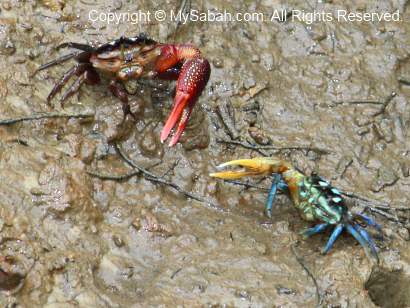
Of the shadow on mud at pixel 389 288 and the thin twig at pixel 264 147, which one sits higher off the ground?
the thin twig at pixel 264 147

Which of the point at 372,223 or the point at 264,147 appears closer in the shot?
the point at 372,223

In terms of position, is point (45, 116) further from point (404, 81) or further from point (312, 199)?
point (404, 81)

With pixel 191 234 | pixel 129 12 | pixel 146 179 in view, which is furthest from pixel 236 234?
pixel 129 12

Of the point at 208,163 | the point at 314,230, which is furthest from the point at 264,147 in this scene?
the point at 314,230

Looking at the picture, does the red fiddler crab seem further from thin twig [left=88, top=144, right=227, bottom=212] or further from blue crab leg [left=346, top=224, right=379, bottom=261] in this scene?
blue crab leg [left=346, top=224, right=379, bottom=261]

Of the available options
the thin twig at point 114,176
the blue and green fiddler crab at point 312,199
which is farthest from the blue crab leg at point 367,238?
the thin twig at point 114,176

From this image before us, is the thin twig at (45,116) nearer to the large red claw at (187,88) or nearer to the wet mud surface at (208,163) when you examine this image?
the wet mud surface at (208,163)
